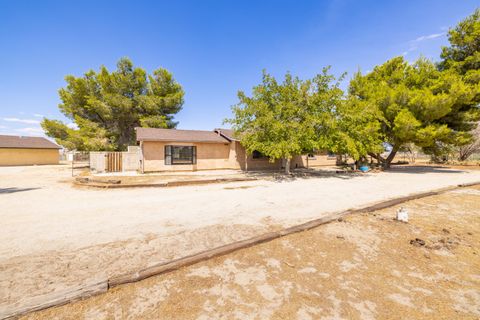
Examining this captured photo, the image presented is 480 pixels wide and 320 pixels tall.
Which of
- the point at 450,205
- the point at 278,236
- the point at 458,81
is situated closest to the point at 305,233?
the point at 278,236

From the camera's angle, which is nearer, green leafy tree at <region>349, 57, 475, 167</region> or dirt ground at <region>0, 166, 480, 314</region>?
dirt ground at <region>0, 166, 480, 314</region>

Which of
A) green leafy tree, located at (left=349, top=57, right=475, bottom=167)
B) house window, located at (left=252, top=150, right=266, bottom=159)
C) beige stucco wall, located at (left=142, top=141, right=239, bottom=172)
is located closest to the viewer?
green leafy tree, located at (left=349, top=57, right=475, bottom=167)

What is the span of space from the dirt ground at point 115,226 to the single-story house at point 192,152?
718cm

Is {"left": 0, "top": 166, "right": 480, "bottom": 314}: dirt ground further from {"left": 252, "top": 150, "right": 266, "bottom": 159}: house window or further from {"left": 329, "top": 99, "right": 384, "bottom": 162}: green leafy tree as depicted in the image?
{"left": 252, "top": 150, "right": 266, "bottom": 159}: house window

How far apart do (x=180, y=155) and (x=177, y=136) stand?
162cm

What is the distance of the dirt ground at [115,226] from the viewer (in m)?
2.69

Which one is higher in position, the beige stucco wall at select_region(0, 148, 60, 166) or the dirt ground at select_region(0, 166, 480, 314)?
the beige stucco wall at select_region(0, 148, 60, 166)

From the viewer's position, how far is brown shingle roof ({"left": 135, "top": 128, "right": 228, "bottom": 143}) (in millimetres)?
14665

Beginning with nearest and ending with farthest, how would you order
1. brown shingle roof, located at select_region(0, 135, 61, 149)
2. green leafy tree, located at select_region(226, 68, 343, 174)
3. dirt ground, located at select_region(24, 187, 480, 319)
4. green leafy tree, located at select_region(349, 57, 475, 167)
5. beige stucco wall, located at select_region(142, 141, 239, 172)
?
dirt ground, located at select_region(24, 187, 480, 319), green leafy tree, located at select_region(226, 68, 343, 174), green leafy tree, located at select_region(349, 57, 475, 167), beige stucco wall, located at select_region(142, 141, 239, 172), brown shingle roof, located at select_region(0, 135, 61, 149)

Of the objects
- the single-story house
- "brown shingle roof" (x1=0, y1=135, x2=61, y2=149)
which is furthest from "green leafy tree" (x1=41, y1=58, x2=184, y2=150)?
the single-story house

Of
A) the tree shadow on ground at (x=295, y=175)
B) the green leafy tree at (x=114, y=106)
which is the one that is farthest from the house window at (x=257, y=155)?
the green leafy tree at (x=114, y=106)

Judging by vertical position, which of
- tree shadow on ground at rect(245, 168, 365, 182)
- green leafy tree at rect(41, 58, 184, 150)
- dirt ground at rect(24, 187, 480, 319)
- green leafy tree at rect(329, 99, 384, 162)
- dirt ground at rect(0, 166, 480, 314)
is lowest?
dirt ground at rect(24, 187, 480, 319)

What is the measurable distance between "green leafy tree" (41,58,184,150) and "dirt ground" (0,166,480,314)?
53.4 feet

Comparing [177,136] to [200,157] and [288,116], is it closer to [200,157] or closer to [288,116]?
[200,157]
